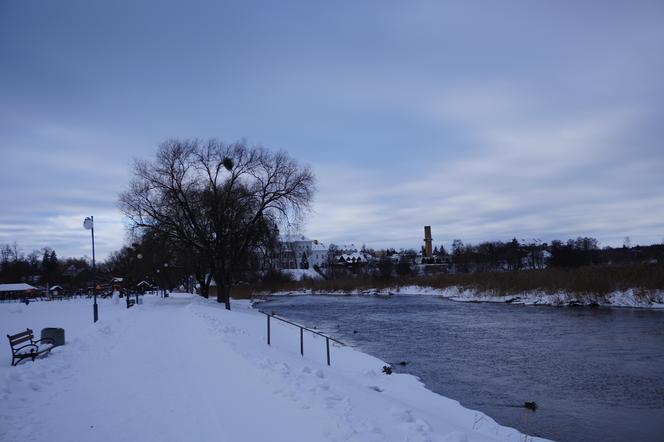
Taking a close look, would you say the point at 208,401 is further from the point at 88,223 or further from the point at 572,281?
the point at 572,281

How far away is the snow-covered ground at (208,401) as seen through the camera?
6707mm

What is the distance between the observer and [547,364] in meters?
16.0

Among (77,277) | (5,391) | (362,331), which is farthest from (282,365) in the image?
(77,277)

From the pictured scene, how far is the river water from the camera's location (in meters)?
10.6

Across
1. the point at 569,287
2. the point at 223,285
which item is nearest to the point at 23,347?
the point at 223,285

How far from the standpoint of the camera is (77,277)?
4887 inches

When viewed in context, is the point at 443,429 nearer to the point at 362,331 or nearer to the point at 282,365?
the point at 282,365

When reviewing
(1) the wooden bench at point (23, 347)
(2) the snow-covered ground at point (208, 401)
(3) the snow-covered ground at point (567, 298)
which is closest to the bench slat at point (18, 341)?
(1) the wooden bench at point (23, 347)

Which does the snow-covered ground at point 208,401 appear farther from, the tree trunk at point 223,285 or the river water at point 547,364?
the tree trunk at point 223,285

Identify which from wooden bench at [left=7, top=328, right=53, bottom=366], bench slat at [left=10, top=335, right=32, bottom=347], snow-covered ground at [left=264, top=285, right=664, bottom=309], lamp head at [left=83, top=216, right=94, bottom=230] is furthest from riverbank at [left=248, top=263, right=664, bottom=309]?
bench slat at [left=10, top=335, right=32, bottom=347]

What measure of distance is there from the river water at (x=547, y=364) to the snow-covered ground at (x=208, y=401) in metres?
1.59

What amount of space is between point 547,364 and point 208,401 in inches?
477

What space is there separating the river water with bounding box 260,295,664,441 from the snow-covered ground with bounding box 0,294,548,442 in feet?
5.23


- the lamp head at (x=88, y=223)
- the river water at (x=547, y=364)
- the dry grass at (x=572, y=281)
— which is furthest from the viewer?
the dry grass at (x=572, y=281)
